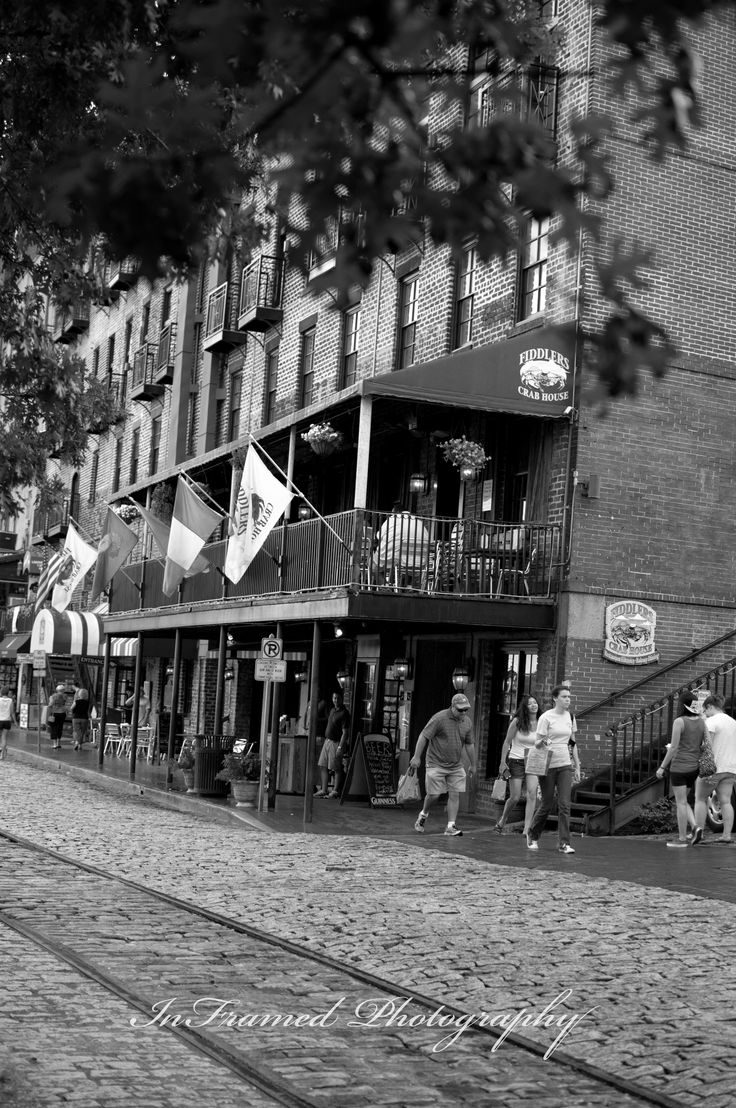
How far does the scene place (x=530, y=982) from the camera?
8484 mm

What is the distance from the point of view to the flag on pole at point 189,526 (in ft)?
73.7

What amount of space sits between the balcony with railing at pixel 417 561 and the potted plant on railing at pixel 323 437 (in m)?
1.40

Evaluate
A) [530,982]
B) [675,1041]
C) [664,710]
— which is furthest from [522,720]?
[675,1041]

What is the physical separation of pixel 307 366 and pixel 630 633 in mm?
10683

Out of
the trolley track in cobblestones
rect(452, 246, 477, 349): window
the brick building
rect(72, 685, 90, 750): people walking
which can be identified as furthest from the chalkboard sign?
rect(72, 685, 90, 750): people walking

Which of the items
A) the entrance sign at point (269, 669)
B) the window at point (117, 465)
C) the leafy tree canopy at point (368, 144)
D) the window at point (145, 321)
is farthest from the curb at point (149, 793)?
the leafy tree canopy at point (368, 144)

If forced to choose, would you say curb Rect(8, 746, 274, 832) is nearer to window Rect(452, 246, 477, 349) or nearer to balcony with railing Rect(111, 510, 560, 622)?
balcony with railing Rect(111, 510, 560, 622)

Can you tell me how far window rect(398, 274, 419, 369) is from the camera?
949 inches

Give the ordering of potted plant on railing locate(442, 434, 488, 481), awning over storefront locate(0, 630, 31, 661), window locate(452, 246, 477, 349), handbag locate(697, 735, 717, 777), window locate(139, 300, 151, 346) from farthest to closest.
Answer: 1. awning over storefront locate(0, 630, 31, 661)
2. window locate(139, 300, 151, 346)
3. window locate(452, 246, 477, 349)
4. potted plant on railing locate(442, 434, 488, 481)
5. handbag locate(697, 735, 717, 777)

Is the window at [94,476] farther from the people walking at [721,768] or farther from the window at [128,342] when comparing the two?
the people walking at [721,768]

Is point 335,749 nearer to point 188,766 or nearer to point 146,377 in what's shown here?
point 188,766

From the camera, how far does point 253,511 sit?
20578mm

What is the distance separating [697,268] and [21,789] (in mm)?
13668

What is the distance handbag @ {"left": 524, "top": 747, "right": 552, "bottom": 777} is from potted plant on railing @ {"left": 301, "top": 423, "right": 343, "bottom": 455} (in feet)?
22.9
